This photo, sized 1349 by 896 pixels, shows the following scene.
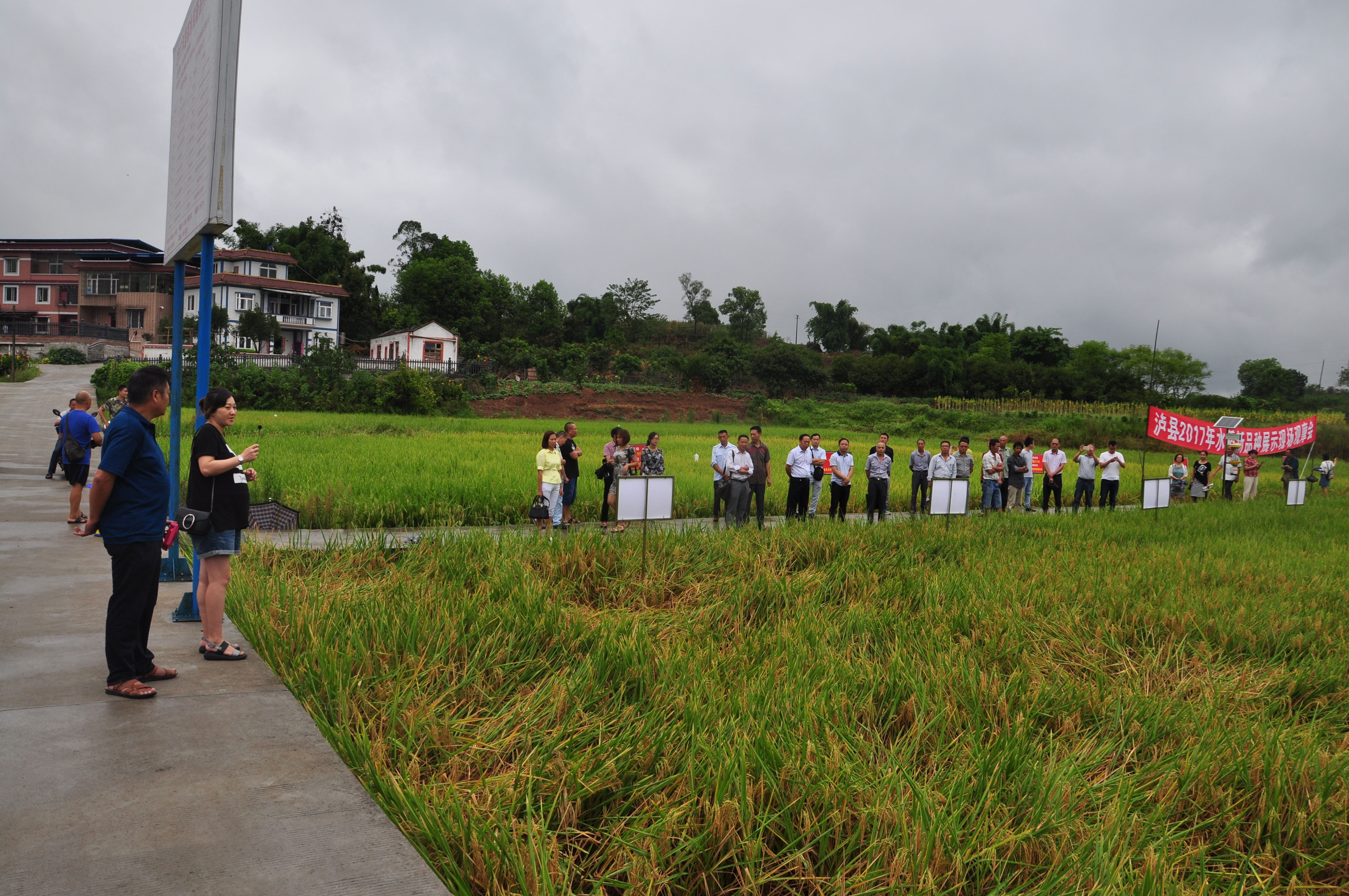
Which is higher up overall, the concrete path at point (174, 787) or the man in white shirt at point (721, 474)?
the man in white shirt at point (721, 474)

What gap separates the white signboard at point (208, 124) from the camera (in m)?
5.99

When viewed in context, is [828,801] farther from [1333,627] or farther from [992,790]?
[1333,627]

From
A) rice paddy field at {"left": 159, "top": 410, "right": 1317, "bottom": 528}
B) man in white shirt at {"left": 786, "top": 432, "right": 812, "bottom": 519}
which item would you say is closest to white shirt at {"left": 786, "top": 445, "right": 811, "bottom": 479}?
man in white shirt at {"left": 786, "top": 432, "right": 812, "bottom": 519}

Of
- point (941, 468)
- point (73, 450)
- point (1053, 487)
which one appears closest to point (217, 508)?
point (73, 450)

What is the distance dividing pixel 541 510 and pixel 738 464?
3496 mm

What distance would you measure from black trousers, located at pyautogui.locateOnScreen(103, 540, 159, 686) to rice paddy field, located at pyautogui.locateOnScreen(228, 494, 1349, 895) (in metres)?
0.79

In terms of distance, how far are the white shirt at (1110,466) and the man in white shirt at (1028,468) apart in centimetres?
140

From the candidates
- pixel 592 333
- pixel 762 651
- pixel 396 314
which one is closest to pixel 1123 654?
pixel 762 651

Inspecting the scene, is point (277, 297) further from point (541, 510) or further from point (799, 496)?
point (541, 510)

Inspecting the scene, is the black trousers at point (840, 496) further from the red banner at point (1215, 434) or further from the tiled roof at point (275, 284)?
the tiled roof at point (275, 284)

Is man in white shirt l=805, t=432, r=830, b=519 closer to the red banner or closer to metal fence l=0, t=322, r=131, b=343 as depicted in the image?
the red banner

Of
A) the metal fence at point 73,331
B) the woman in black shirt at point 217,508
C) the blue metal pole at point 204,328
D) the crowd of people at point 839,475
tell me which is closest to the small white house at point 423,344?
the metal fence at point 73,331

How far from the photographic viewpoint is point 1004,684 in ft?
16.4

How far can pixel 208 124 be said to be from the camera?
608cm
